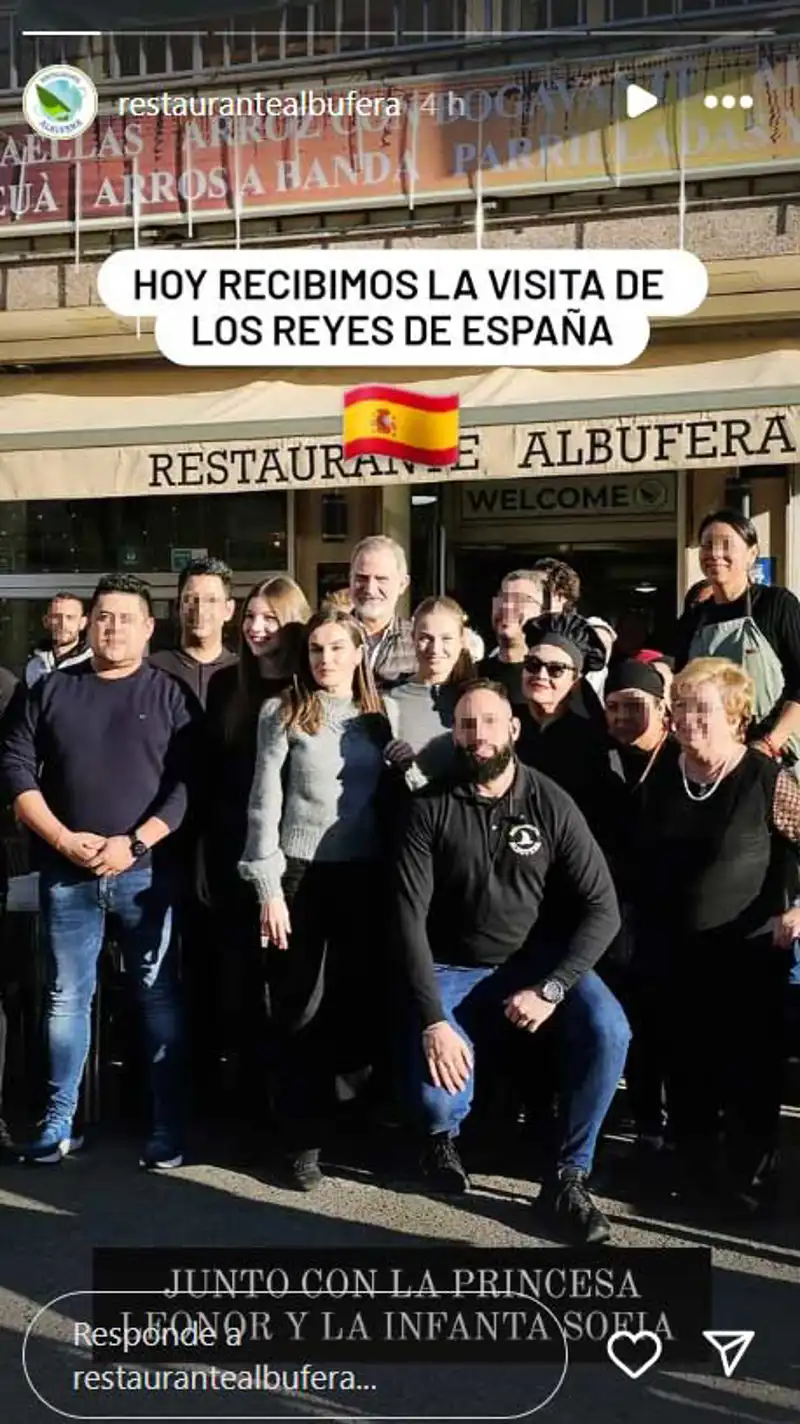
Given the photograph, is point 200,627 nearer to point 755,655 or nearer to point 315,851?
point 315,851

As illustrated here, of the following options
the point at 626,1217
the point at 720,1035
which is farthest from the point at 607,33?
the point at 626,1217

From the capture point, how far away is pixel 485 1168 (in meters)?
4.55

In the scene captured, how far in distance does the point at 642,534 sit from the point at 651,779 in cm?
453

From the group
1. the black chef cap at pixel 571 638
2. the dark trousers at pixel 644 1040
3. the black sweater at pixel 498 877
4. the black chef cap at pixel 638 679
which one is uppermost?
the black chef cap at pixel 571 638

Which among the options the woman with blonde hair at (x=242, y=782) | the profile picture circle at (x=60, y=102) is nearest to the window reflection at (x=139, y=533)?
the profile picture circle at (x=60, y=102)

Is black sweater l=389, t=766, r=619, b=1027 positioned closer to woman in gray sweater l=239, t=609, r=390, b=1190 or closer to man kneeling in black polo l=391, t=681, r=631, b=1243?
man kneeling in black polo l=391, t=681, r=631, b=1243

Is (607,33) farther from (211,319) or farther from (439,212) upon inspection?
(211,319)

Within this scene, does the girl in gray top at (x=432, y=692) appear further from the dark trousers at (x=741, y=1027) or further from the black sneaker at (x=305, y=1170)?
the black sneaker at (x=305, y=1170)

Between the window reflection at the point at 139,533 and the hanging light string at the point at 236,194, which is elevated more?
the hanging light string at the point at 236,194

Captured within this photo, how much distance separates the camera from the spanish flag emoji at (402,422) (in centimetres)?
721

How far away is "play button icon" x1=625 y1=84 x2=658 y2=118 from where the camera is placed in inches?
312

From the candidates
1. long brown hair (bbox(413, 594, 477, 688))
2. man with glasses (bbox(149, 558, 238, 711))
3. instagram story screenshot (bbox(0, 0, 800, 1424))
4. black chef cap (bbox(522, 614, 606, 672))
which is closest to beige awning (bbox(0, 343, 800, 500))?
instagram story screenshot (bbox(0, 0, 800, 1424))

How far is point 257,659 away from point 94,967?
3.52 feet
